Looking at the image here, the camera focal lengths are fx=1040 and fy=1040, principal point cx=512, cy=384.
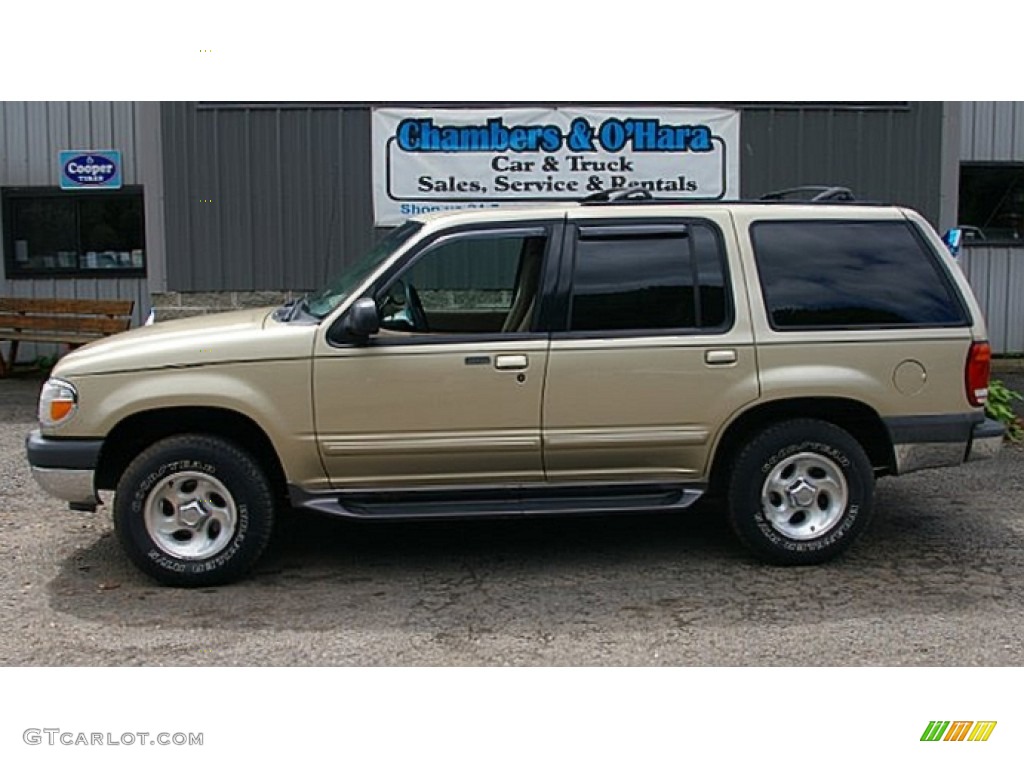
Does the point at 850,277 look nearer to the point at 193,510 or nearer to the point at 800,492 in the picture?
the point at 800,492

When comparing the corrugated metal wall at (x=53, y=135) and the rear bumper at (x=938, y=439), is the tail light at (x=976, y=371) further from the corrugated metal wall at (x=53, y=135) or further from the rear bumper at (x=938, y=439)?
the corrugated metal wall at (x=53, y=135)

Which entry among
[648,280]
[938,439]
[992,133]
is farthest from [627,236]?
[992,133]

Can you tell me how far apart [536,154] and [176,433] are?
6111mm

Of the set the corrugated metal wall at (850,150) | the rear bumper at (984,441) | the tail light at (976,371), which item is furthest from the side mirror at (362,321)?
the corrugated metal wall at (850,150)

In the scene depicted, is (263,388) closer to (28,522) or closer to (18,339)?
(28,522)

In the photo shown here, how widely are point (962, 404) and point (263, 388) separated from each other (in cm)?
371

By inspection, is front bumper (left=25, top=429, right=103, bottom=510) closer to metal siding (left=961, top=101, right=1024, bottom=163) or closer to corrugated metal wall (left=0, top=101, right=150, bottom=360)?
corrugated metal wall (left=0, top=101, right=150, bottom=360)

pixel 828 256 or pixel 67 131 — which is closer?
pixel 828 256

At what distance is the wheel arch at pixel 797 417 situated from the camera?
5.61 m

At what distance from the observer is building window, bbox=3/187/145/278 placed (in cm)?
1309

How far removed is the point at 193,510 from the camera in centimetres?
534

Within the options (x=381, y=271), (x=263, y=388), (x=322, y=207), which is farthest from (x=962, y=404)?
(x=322, y=207)

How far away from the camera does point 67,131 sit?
12922mm

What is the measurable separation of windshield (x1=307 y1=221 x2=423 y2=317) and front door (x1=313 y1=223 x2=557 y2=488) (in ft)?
0.55
